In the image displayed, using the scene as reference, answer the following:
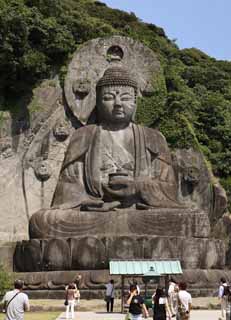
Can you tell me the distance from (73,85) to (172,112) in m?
3.19

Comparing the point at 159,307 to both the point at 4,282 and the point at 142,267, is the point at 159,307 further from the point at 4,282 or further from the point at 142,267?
the point at 4,282

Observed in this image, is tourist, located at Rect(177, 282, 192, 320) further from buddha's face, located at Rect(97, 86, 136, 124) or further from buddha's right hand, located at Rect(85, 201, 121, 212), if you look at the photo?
buddha's face, located at Rect(97, 86, 136, 124)

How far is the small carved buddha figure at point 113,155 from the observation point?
60.5 ft

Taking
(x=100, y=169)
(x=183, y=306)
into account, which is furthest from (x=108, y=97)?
(x=183, y=306)

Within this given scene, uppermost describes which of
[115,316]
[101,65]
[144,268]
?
[101,65]

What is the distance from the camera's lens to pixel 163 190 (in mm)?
18344

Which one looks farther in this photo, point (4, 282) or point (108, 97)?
point (108, 97)

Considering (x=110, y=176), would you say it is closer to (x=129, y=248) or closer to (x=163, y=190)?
(x=163, y=190)

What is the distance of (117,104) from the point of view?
19.4 metres

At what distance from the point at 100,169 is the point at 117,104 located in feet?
5.87

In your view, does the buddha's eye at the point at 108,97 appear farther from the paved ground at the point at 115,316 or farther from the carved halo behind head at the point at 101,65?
the paved ground at the point at 115,316

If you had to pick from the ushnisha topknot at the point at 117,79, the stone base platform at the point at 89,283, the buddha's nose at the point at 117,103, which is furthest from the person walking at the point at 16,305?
the ushnisha topknot at the point at 117,79

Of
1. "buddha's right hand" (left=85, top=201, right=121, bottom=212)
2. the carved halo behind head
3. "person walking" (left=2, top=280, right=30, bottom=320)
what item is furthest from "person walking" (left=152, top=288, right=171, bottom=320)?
the carved halo behind head

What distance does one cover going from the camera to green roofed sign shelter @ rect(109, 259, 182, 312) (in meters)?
13.4
